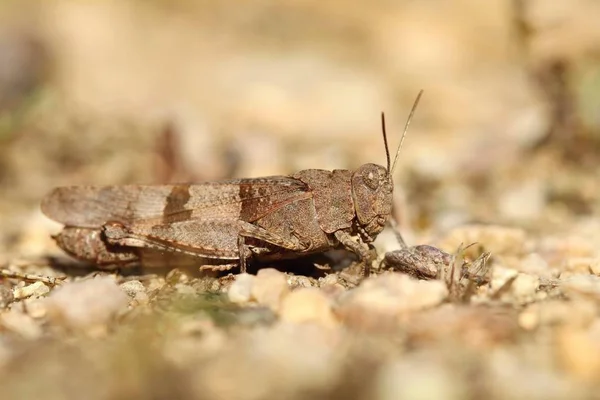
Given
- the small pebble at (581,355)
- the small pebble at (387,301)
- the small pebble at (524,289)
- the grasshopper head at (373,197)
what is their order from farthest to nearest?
the grasshopper head at (373,197) < the small pebble at (524,289) < the small pebble at (387,301) < the small pebble at (581,355)

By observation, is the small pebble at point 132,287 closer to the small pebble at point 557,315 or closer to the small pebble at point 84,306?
the small pebble at point 84,306

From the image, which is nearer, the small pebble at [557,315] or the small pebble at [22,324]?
the small pebble at [557,315]

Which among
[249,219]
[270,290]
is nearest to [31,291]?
[249,219]

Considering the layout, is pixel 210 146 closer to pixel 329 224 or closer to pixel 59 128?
pixel 59 128

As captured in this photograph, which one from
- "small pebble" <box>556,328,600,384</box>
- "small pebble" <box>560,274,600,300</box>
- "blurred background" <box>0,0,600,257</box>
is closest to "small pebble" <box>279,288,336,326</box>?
"small pebble" <box>556,328,600,384</box>

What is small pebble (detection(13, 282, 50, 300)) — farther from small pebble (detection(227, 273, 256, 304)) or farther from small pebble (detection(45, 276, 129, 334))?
small pebble (detection(227, 273, 256, 304))

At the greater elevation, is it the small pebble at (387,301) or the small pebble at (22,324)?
the small pebble at (387,301)

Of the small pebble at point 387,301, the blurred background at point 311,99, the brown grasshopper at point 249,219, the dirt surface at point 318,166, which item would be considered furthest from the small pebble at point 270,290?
the blurred background at point 311,99

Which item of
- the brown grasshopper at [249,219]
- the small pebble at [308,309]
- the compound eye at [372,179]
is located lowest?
the small pebble at [308,309]
